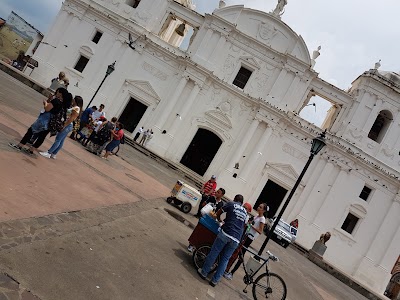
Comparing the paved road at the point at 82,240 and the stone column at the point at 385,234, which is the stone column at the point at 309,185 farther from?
the paved road at the point at 82,240

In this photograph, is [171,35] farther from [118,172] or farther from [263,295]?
[263,295]

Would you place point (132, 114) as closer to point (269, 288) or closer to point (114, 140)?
point (114, 140)

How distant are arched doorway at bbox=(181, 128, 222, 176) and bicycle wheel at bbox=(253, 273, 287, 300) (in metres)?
20.2

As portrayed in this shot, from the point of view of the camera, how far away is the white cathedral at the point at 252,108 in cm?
2523

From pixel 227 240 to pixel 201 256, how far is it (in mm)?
920

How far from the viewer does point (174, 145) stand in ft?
87.2

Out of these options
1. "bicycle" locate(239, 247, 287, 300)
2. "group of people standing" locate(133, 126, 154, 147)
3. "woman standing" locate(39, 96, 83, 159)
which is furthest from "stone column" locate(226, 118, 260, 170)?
"bicycle" locate(239, 247, 287, 300)

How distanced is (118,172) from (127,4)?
2186 cm

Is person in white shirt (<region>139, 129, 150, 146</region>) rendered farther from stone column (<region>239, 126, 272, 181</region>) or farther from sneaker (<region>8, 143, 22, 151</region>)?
sneaker (<region>8, 143, 22, 151</region>)

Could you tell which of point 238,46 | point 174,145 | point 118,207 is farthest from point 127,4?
point 118,207

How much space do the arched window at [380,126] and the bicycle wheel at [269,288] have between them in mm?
23167

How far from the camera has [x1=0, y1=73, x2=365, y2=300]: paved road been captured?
3922 millimetres

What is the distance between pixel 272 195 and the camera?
86.4ft

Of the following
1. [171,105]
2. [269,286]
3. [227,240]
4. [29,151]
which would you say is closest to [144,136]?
[171,105]
